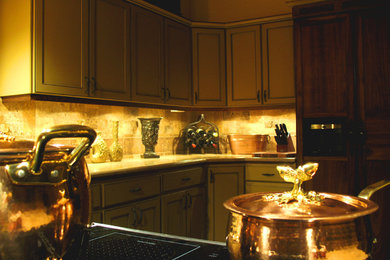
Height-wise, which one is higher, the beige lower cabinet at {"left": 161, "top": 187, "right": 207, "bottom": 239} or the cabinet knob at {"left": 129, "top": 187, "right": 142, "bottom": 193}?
the cabinet knob at {"left": 129, "top": 187, "right": 142, "bottom": 193}

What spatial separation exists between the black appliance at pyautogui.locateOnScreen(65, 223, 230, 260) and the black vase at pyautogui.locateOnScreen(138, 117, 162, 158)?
102 inches

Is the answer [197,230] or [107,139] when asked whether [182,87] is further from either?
[197,230]

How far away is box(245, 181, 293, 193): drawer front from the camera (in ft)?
10.6

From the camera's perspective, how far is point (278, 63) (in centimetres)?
374

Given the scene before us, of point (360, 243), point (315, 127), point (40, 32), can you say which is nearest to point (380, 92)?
point (315, 127)

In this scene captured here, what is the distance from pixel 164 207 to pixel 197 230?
603 mm

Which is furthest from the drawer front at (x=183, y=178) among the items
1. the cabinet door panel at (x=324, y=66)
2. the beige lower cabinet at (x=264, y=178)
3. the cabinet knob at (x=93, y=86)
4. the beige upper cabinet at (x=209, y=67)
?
the cabinet door panel at (x=324, y=66)

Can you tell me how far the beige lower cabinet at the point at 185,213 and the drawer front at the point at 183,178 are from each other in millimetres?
58

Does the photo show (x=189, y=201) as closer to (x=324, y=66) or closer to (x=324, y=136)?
(x=324, y=136)

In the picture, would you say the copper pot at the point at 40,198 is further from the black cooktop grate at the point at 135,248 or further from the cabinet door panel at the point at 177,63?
the cabinet door panel at the point at 177,63

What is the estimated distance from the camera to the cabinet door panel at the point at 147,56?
3.18 meters

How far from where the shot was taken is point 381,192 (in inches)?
118

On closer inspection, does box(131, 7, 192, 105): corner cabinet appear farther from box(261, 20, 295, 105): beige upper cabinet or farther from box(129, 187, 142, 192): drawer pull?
box(129, 187, 142, 192): drawer pull

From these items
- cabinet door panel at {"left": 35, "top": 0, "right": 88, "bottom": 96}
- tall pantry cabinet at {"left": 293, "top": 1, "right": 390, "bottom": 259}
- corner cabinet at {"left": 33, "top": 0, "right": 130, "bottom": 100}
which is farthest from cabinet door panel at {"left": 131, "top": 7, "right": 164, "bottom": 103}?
tall pantry cabinet at {"left": 293, "top": 1, "right": 390, "bottom": 259}
